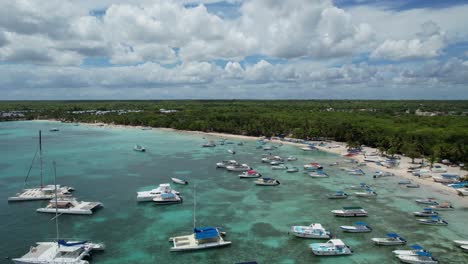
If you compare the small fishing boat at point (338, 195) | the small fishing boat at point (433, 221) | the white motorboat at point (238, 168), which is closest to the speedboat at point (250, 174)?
the white motorboat at point (238, 168)

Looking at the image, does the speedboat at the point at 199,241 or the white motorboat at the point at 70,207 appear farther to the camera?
the white motorboat at the point at 70,207

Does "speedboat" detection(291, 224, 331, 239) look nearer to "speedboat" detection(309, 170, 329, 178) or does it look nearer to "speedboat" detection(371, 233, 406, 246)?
"speedboat" detection(371, 233, 406, 246)

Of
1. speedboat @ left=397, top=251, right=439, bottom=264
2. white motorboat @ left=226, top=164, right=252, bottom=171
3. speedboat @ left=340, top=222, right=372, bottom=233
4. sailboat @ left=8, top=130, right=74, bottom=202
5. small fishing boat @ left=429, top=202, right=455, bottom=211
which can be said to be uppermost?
white motorboat @ left=226, top=164, right=252, bottom=171

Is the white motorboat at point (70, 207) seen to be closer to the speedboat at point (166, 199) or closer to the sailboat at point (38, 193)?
the sailboat at point (38, 193)

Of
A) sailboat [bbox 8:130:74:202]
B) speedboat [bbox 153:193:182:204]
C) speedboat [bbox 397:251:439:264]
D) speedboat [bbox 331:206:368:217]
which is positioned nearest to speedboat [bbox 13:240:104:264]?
speedboat [bbox 153:193:182:204]

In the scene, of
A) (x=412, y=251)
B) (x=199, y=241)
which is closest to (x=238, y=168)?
(x=199, y=241)
